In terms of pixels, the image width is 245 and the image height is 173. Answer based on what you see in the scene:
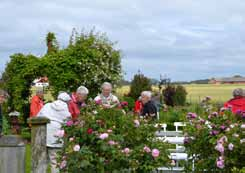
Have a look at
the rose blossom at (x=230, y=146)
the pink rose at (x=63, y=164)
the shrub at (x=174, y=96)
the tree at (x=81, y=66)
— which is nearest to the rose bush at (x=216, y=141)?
the rose blossom at (x=230, y=146)

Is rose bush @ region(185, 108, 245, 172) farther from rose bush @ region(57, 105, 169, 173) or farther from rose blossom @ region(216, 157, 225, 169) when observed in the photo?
rose bush @ region(57, 105, 169, 173)

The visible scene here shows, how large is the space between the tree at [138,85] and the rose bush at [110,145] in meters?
20.1

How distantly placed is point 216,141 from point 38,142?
2.21 m

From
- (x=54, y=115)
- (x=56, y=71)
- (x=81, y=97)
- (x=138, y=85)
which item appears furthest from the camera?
(x=138, y=85)

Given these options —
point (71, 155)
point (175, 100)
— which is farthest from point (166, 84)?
point (71, 155)

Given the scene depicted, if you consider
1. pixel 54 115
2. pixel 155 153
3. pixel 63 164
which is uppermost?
pixel 54 115

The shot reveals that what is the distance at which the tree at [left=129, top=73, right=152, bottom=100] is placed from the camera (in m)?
26.7

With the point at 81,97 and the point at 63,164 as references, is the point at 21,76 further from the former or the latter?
the point at 63,164

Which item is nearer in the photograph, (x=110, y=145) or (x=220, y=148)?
(x=220, y=148)

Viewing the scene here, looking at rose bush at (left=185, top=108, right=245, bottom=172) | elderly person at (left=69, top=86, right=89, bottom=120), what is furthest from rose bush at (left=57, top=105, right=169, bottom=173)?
elderly person at (left=69, top=86, right=89, bottom=120)

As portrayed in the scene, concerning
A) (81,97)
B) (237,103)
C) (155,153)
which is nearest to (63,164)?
(155,153)

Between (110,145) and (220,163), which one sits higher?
(110,145)

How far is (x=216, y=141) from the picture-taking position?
19.7ft

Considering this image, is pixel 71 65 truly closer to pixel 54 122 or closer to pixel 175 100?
pixel 54 122
